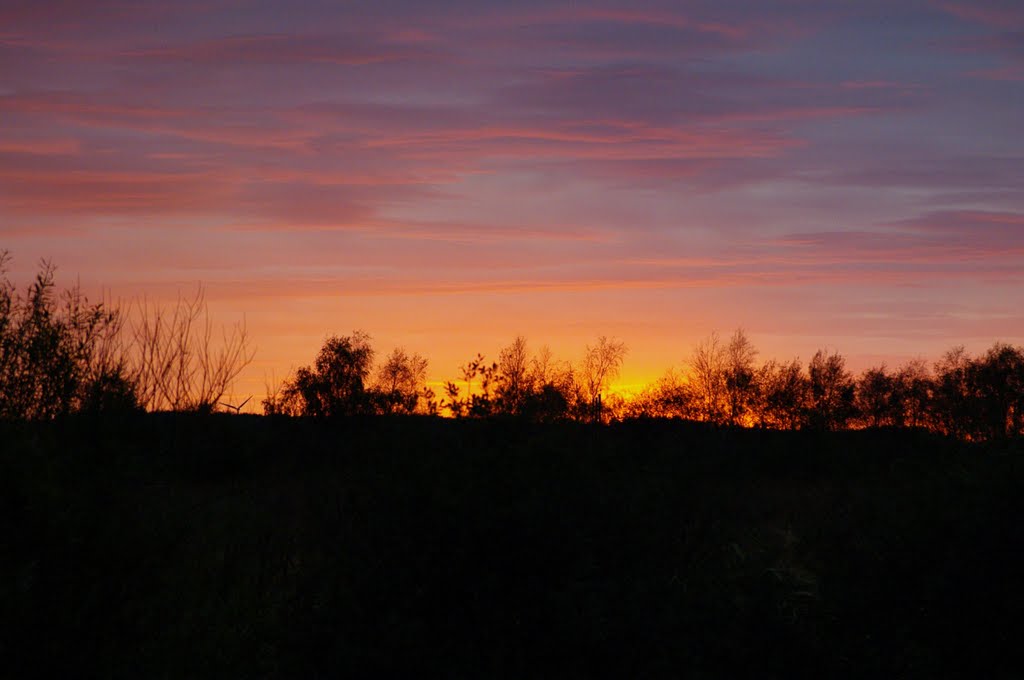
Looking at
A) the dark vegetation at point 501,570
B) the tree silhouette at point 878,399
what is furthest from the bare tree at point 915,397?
the dark vegetation at point 501,570

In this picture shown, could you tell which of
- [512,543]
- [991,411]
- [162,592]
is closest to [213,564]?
[162,592]

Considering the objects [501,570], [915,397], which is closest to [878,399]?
[915,397]

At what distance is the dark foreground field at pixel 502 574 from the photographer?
424 inches

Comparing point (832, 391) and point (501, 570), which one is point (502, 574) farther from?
point (832, 391)

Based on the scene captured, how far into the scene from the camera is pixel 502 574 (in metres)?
12.4

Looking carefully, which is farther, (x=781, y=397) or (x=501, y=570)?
(x=781, y=397)

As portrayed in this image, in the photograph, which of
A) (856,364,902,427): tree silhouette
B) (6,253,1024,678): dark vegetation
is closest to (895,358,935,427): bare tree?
(856,364,902,427): tree silhouette

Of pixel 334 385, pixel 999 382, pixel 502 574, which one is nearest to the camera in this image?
pixel 502 574

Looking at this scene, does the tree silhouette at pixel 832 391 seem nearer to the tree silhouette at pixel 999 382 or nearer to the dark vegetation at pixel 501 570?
the tree silhouette at pixel 999 382

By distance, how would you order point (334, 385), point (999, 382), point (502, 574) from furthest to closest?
1. point (999, 382)
2. point (334, 385)
3. point (502, 574)

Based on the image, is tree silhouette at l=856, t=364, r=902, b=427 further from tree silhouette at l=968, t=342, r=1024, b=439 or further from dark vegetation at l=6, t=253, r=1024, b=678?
dark vegetation at l=6, t=253, r=1024, b=678

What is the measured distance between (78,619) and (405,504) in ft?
13.5

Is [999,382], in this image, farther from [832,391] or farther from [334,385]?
[334,385]

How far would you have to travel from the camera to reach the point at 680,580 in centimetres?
1381
